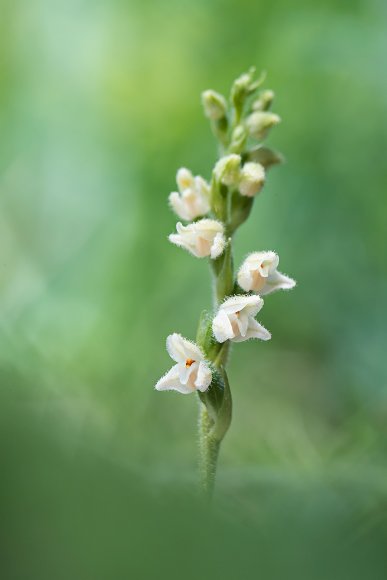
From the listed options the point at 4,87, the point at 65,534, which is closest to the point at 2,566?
the point at 65,534

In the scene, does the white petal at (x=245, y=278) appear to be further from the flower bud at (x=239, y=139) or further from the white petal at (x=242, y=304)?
the flower bud at (x=239, y=139)

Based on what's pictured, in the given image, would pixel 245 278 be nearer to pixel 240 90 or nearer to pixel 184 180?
pixel 184 180

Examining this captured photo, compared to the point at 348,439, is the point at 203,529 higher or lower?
lower

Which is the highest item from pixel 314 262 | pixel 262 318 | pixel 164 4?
pixel 164 4

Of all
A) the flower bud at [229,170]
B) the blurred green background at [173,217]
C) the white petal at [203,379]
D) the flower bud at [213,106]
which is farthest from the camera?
the blurred green background at [173,217]

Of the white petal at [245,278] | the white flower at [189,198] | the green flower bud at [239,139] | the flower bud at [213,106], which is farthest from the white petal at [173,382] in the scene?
the flower bud at [213,106]

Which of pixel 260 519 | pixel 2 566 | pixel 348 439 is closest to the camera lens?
pixel 2 566

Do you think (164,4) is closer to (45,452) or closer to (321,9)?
(321,9)

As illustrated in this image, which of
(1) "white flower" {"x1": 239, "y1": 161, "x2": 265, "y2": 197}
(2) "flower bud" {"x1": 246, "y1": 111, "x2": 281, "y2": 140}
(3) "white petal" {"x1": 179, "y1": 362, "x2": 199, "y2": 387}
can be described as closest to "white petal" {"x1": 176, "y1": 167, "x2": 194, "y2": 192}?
(1) "white flower" {"x1": 239, "y1": 161, "x2": 265, "y2": 197}
